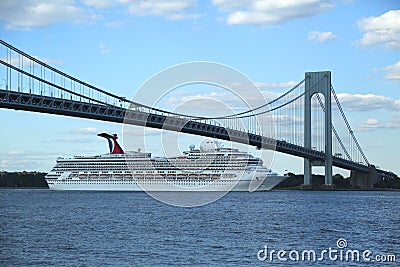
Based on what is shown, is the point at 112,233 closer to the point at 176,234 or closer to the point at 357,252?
the point at 176,234

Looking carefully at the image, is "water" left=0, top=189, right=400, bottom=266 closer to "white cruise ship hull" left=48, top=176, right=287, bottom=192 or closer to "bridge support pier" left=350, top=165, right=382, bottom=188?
"white cruise ship hull" left=48, top=176, right=287, bottom=192

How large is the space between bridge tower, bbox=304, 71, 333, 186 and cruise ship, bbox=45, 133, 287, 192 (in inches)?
93.2

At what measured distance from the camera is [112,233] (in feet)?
61.1

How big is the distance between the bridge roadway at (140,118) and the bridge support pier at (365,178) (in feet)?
20.5

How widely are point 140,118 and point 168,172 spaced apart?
14.7 meters

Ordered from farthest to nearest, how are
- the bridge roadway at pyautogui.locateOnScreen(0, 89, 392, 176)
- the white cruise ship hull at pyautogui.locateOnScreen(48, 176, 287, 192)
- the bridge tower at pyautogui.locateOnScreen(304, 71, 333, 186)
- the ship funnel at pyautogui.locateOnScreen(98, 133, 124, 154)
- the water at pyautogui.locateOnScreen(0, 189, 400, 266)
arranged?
the ship funnel at pyautogui.locateOnScreen(98, 133, 124, 154) → the bridge tower at pyautogui.locateOnScreen(304, 71, 333, 186) → the white cruise ship hull at pyautogui.locateOnScreen(48, 176, 287, 192) → the bridge roadway at pyautogui.locateOnScreen(0, 89, 392, 176) → the water at pyautogui.locateOnScreen(0, 189, 400, 266)

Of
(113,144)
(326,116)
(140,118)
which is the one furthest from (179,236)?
(113,144)

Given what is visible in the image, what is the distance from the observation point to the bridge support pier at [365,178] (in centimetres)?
6069

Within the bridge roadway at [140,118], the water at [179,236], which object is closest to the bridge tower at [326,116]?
the bridge roadway at [140,118]

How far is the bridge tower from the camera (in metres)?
51.6

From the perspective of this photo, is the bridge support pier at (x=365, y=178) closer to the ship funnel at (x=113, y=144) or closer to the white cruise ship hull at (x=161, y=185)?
the white cruise ship hull at (x=161, y=185)

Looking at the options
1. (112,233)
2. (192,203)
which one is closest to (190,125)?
(192,203)

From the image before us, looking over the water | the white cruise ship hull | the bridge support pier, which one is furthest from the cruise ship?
the water

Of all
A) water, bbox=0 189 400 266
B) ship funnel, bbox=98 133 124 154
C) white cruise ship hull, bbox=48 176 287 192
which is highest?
ship funnel, bbox=98 133 124 154
